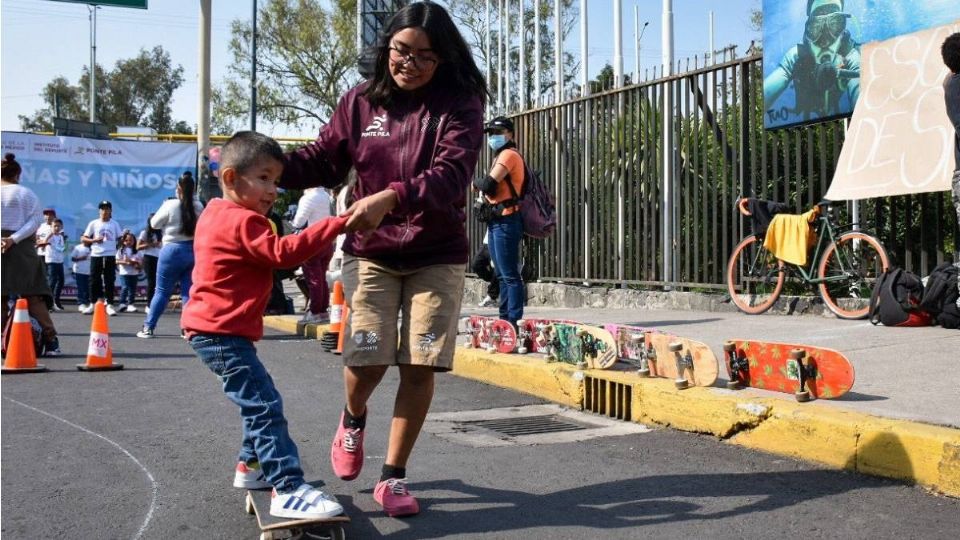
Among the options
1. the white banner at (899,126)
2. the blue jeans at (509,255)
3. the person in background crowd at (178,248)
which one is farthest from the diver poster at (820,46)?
the person in background crowd at (178,248)

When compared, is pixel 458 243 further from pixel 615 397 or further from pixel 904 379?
pixel 904 379

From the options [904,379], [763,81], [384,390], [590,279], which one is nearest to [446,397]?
[384,390]

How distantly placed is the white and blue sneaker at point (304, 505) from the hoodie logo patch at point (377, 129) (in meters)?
1.32

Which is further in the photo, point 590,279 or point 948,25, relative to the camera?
point 590,279

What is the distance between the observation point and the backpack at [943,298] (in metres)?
6.95

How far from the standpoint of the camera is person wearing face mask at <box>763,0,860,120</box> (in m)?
A: 8.58

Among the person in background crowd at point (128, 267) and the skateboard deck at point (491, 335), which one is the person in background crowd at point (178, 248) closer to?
the skateboard deck at point (491, 335)

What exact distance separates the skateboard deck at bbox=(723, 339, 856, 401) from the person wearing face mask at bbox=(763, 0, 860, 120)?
4291mm

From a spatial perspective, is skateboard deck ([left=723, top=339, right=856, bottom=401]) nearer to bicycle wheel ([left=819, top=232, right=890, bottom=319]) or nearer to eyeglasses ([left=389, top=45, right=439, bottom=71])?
eyeglasses ([left=389, top=45, right=439, bottom=71])

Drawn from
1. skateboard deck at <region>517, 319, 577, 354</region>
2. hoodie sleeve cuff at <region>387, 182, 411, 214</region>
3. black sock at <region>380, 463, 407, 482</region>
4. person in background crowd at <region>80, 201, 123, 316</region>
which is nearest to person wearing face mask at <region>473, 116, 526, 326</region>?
skateboard deck at <region>517, 319, 577, 354</region>

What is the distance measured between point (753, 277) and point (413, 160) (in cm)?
627

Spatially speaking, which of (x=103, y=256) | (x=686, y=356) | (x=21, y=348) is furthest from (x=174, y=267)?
(x=686, y=356)

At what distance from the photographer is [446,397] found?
6.40 m

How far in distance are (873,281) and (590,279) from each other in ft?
13.7
